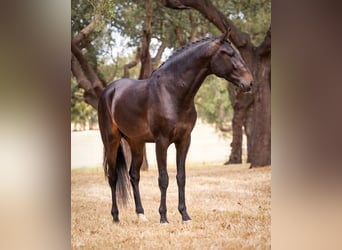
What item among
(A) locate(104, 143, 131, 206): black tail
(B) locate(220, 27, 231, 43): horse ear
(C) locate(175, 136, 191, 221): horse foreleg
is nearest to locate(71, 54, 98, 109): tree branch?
(A) locate(104, 143, 131, 206): black tail

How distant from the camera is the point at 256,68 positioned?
4227 millimetres

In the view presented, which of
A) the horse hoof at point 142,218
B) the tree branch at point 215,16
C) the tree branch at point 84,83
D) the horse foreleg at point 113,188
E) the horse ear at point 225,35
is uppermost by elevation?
the tree branch at point 215,16

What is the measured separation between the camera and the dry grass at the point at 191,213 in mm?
4195

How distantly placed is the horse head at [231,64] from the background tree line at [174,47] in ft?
0.25

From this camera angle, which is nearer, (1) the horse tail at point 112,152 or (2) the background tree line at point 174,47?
(2) the background tree line at point 174,47

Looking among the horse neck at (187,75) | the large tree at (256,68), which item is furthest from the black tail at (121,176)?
the large tree at (256,68)

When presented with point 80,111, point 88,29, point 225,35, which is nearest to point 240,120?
point 225,35

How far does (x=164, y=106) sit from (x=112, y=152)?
1.77 feet

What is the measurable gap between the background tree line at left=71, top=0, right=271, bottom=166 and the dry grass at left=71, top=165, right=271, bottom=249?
21 cm

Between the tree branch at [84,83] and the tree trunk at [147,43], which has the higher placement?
the tree trunk at [147,43]

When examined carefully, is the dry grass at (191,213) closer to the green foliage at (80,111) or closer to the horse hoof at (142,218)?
the horse hoof at (142,218)

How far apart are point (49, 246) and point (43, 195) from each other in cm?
38

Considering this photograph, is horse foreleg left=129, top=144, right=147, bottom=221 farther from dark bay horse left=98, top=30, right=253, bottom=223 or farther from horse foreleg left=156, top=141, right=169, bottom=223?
horse foreleg left=156, top=141, right=169, bottom=223

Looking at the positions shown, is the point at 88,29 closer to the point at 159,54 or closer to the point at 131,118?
the point at 159,54
